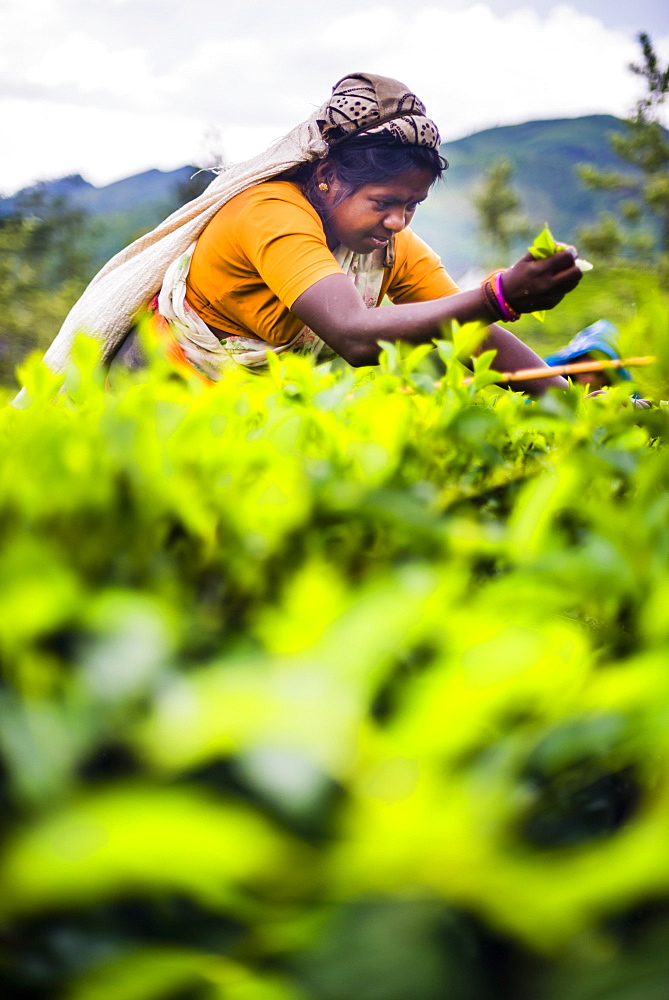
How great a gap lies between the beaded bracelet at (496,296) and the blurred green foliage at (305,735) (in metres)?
1.20

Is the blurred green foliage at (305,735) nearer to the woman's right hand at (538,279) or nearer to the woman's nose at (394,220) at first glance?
→ the woman's right hand at (538,279)

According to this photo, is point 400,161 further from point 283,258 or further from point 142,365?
point 142,365

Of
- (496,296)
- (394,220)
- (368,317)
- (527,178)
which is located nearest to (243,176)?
(394,220)

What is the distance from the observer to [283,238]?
5.56 feet

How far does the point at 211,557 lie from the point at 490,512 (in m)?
0.30

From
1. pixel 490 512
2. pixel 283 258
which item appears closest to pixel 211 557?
pixel 490 512

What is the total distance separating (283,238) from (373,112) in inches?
23.4

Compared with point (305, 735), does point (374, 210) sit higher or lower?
higher

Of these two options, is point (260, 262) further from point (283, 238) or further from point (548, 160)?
point (548, 160)

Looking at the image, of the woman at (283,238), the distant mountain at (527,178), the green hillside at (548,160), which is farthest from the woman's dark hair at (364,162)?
the green hillside at (548,160)

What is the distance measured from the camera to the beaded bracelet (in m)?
1.53

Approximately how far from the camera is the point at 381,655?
253 millimetres

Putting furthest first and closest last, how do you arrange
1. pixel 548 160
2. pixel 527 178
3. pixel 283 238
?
pixel 548 160
pixel 527 178
pixel 283 238

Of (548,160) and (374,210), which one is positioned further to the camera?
(548,160)
